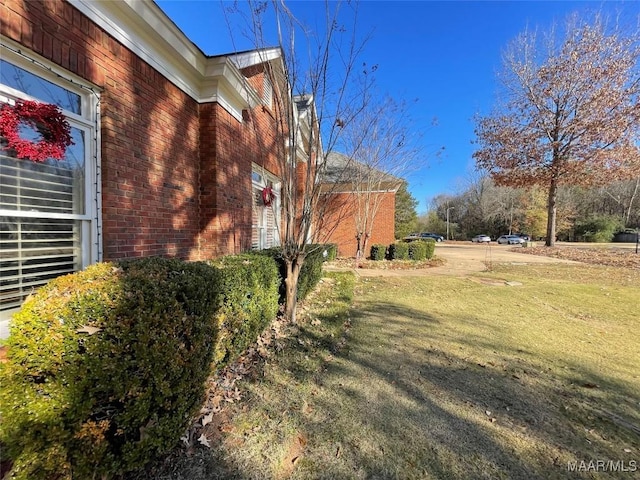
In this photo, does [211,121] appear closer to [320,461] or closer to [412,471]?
[320,461]

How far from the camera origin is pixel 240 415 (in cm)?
259

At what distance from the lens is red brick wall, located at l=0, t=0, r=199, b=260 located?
2.71m

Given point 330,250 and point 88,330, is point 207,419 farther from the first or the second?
point 330,250

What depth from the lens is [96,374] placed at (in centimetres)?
153

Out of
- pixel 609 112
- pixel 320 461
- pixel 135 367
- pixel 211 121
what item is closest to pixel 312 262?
pixel 211 121

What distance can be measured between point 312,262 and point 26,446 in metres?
5.27

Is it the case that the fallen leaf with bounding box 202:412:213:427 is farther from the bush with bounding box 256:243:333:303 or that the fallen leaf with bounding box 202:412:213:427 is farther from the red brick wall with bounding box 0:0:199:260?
the bush with bounding box 256:243:333:303

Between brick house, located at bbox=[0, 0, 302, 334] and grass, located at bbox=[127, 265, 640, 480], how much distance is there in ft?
7.40

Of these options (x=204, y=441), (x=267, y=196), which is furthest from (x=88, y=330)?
(x=267, y=196)

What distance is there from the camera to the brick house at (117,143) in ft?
8.52

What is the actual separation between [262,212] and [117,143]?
4.50 m

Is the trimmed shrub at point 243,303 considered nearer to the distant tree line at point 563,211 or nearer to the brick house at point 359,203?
the brick house at point 359,203

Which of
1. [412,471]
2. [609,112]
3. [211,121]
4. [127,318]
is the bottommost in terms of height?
[412,471]

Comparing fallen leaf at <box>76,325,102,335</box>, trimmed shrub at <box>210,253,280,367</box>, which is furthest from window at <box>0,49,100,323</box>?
fallen leaf at <box>76,325,102,335</box>
